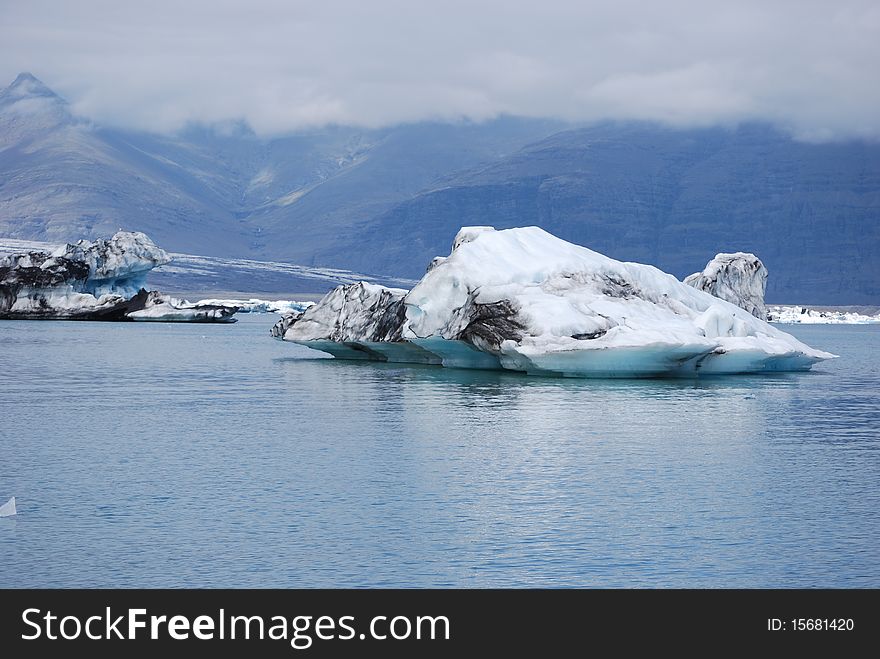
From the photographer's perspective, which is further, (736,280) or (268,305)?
(268,305)

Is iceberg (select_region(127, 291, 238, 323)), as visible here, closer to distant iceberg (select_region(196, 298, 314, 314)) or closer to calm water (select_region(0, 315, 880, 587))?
distant iceberg (select_region(196, 298, 314, 314))

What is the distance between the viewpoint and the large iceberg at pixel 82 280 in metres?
84.8

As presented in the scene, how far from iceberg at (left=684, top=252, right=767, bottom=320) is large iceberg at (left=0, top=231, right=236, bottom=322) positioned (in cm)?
4062

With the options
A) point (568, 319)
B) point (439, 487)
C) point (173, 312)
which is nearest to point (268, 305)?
point (173, 312)

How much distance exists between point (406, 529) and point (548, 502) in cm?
241

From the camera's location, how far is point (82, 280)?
86.8m

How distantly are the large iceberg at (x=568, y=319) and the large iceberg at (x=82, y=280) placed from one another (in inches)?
2007

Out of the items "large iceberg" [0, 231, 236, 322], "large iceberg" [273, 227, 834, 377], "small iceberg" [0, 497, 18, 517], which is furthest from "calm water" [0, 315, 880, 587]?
"large iceberg" [0, 231, 236, 322]

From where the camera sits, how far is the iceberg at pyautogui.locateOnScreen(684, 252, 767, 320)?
234 ft

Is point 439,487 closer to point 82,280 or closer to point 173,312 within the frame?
point 82,280

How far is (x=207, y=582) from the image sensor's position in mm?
11750

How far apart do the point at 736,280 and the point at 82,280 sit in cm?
4785
